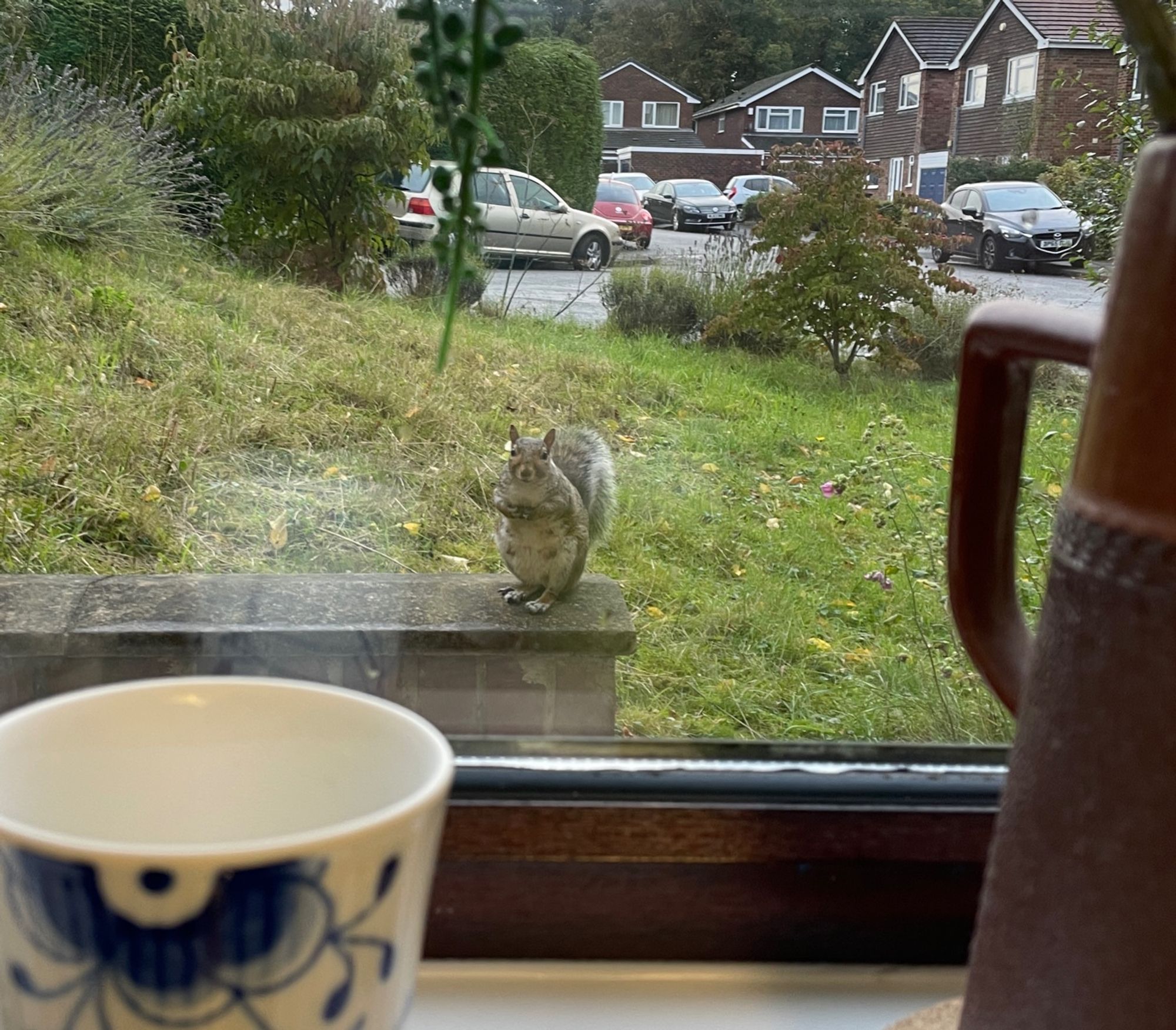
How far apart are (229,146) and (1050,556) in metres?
0.62

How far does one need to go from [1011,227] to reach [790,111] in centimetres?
16

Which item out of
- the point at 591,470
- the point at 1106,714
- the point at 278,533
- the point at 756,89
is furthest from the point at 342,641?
the point at 1106,714

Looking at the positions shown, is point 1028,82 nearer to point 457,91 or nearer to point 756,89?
point 756,89

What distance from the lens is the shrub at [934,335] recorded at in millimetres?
789

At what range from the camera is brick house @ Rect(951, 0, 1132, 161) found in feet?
2.31

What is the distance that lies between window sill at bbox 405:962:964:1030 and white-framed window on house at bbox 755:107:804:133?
1.64 feet

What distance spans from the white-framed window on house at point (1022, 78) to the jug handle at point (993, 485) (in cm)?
40

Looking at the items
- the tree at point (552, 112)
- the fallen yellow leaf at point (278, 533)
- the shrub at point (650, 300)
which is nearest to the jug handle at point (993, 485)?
the tree at point (552, 112)

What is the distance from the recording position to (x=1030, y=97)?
719mm

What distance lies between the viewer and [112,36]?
0.73 meters

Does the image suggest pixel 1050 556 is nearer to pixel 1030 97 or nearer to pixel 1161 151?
pixel 1161 151

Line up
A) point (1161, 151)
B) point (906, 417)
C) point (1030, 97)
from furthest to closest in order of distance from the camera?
1. point (906, 417)
2. point (1030, 97)
3. point (1161, 151)

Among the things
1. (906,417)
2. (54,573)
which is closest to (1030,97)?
(906,417)

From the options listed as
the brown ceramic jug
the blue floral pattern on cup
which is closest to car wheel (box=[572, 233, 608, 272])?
the brown ceramic jug
